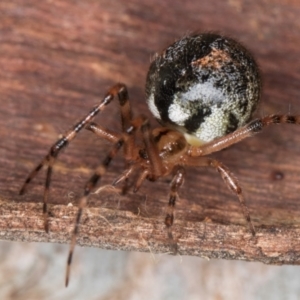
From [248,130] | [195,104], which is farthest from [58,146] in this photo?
[248,130]

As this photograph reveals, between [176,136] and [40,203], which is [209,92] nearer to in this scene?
[176,136]

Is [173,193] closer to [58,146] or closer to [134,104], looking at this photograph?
[58,146]

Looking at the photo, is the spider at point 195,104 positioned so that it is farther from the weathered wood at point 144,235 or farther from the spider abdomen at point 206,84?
the weathered wood at point 144,235

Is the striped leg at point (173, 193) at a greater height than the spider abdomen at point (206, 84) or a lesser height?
lesser

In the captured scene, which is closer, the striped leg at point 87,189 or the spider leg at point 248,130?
the striped leg at point 87,189

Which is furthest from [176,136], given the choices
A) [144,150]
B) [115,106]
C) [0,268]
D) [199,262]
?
[0,268]

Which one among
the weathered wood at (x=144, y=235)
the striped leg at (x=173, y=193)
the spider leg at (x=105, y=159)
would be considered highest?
the spider leg at (x=105, y=159)

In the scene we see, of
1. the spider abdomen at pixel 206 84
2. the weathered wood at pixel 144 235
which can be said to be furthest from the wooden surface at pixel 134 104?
the spider abdomen at pixel 206 84
